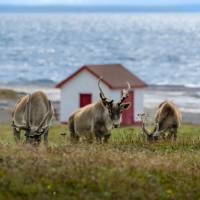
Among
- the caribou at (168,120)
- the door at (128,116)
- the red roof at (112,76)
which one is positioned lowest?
the door at (128,116)

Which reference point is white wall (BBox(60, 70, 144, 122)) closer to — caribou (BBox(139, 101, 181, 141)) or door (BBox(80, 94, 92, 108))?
door (BBox(80, 94, 92, 108))

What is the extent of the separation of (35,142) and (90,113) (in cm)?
380

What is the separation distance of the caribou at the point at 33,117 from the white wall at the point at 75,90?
28.2m

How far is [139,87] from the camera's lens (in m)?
53.1

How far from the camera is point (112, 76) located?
171 feet

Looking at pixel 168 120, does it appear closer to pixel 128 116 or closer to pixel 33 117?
pixel 33 117

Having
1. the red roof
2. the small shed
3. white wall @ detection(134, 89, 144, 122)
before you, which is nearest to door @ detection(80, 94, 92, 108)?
the small shed

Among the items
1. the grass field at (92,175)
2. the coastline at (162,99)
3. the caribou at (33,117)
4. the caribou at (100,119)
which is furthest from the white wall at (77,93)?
the grass field at (92,175)

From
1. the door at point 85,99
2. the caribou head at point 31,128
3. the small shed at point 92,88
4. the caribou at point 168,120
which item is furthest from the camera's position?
the door at point 85,99

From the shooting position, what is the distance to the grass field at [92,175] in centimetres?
1630

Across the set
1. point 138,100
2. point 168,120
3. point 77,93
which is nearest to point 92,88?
point 77,93

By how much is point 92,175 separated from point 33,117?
6233mm

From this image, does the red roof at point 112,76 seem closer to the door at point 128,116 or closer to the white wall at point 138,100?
the white wall at point 138,100

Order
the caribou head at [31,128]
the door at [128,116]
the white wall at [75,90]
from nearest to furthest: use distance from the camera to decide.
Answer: the caribou head at [31,128] → the door at [128,116] → the white wall at [75,90]
